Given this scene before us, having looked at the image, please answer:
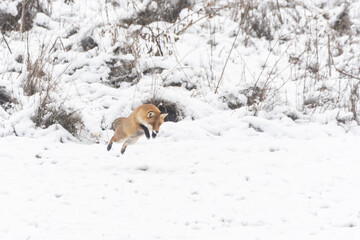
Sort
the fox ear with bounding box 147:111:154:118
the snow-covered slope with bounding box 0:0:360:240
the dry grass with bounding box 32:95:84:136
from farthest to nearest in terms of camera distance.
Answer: the dry grass with bounding box 32:95:84:136
the snow-covered slope with bounding box 0:0:360:240
the fox ear with bounding box 147:111:154:118

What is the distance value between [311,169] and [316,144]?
0.68 meters


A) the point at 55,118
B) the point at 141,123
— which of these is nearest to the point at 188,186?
the point at 141,123

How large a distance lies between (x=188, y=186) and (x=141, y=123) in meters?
0.83

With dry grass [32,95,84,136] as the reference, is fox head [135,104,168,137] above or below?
above

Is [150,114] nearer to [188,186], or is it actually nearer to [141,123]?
[141,123]

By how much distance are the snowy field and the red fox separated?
46 centimetres

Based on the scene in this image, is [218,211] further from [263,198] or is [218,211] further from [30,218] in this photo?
[30,218]

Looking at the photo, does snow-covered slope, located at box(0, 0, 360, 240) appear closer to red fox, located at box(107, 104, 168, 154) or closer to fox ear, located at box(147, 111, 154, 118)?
red fox, located at box(107, 104, 168, 154)

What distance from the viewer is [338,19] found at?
8.20 meters

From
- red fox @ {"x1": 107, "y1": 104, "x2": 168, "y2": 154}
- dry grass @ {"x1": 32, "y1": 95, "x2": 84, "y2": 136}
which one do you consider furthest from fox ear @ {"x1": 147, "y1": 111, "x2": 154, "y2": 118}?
dry grass @ {"x1": 32, "y1": 95, "x2": 84, "y2": 136}

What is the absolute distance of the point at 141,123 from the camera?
2.86m

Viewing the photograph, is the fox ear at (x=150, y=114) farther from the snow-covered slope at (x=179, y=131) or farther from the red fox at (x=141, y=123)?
the snow-covered slope at (x=179, y=131)

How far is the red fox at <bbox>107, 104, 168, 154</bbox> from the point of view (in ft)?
9.13

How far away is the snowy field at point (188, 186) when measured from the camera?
2.76 metres
